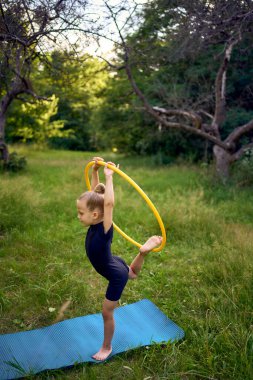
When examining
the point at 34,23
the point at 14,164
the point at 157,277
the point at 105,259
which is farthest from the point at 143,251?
the point at 14,164

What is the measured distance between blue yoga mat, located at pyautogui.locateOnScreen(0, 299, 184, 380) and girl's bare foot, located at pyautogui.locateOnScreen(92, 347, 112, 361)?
4 centimetres

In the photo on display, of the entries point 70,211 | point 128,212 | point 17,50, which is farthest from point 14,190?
point 17,50

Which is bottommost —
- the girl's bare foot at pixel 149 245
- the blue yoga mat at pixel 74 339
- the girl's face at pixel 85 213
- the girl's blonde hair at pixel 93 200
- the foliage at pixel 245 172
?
the blue yoga mat at pixel 74 339

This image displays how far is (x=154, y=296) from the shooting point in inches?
173

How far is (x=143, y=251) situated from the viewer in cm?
320

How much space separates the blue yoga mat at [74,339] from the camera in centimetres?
310

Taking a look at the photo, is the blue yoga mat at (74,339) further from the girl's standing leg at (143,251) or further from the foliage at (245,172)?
the foliage at (245,172)

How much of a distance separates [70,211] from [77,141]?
78.4ft

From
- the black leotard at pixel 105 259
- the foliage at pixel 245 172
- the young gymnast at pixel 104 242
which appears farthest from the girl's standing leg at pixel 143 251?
the foliage at pixel 245 172

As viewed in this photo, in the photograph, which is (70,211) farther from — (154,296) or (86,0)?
(86,0)

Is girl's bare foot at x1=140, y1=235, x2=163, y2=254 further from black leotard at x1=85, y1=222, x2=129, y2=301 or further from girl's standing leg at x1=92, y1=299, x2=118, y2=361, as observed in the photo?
girl's standing leg at x1=92, y1=299, x2=118, y2=361

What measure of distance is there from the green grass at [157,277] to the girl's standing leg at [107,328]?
8 centimetres

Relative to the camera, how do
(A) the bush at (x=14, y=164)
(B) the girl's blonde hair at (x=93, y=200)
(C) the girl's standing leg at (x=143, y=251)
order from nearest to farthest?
(B) the girl's blonde hair at (x=93, y=200)
(C) the girl's standing leg at (x=143, y=251)
(A) the bush at (x=14, y=164)

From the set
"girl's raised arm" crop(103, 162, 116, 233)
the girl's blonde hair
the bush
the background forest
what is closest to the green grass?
"girl's raised arm" crop(103, 162, 116, 233)
